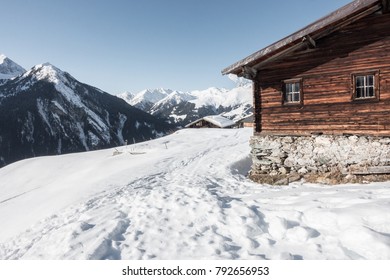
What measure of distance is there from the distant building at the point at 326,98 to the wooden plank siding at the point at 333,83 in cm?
3

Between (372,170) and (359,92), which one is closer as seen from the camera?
(372,170)

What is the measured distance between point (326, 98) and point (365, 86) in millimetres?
1356

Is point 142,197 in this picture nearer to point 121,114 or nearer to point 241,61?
point 241,61

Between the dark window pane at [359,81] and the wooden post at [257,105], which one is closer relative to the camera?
the dark window pane at [359,81]

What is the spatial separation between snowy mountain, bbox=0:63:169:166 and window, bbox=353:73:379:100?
11947 cm

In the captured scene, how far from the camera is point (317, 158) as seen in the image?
11.0 meters

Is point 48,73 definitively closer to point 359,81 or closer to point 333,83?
point 333,83

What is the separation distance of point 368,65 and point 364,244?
773 centimetres

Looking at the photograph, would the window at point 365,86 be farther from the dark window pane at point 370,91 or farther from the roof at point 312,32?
the roof at point 312,32

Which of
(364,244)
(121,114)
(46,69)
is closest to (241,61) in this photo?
(364,244)

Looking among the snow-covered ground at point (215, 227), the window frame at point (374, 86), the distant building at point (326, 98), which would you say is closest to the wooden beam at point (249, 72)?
the distant building at point (326, 98)

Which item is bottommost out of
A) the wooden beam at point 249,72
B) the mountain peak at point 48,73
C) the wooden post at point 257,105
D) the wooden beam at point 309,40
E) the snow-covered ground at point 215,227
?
the snow-covered ground at point 215,227

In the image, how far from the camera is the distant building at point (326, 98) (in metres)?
9.88

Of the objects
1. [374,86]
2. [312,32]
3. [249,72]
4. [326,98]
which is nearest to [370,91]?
[374,86]
